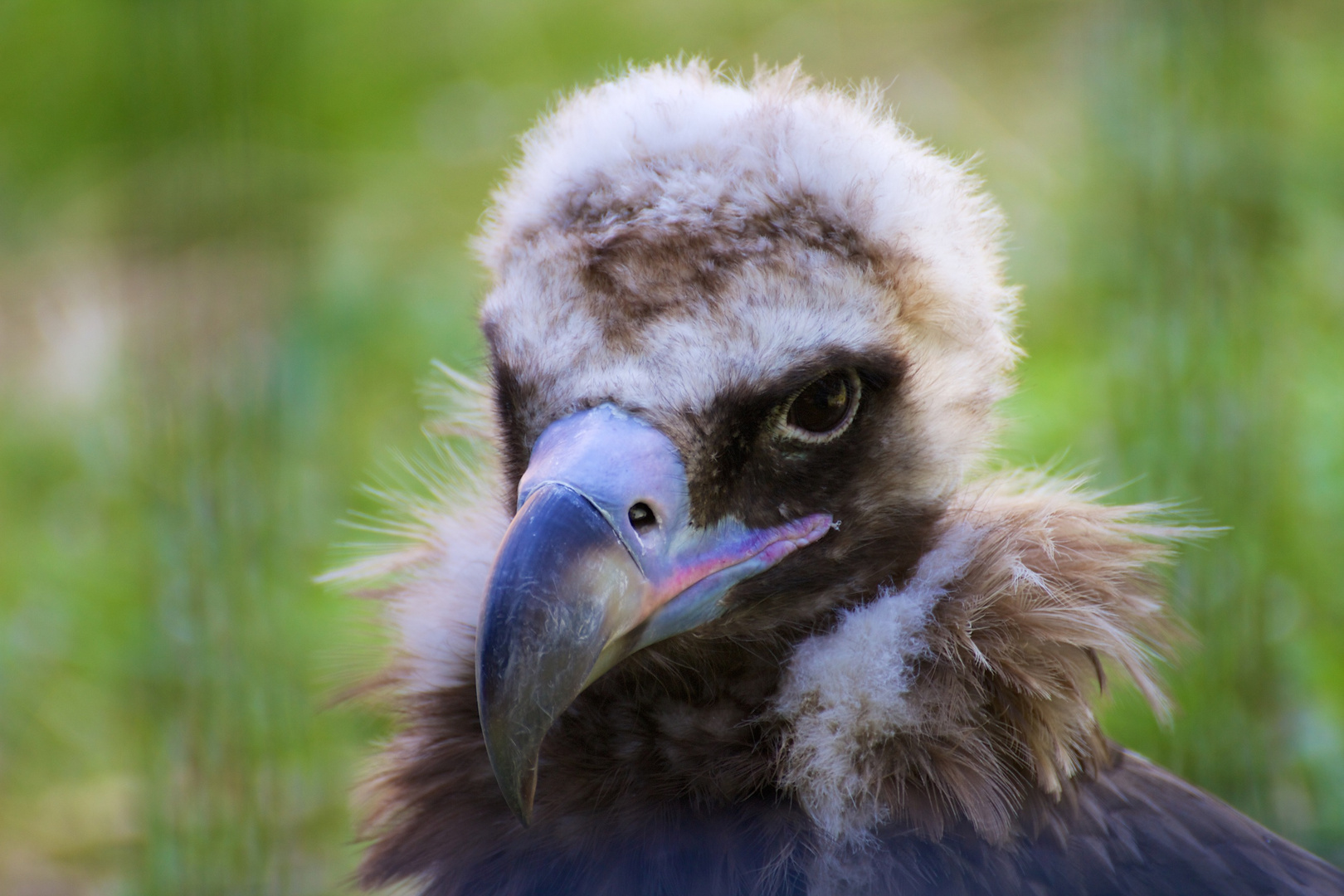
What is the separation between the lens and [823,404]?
1.16 meters

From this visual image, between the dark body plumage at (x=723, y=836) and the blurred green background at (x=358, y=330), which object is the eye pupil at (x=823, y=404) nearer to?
the dark body plumage at (x=723, y=836)

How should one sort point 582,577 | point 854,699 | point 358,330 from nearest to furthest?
point 582,577 < point 854,699 < point 358,330

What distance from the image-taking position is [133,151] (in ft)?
11.1

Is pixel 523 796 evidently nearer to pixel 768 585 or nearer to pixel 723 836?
pixel 723 836

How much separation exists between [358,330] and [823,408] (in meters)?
1.99

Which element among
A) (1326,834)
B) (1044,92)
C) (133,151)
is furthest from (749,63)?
(1326,834)

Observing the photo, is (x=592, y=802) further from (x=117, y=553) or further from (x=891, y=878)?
(x=117, y=553)

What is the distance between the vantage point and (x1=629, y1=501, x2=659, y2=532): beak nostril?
1025 mm

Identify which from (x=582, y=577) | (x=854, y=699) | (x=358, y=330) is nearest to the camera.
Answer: (x=582, y=577)

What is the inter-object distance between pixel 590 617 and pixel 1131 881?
50 cm

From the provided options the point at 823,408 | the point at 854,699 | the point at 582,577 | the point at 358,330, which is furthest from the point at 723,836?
the point at 358,330

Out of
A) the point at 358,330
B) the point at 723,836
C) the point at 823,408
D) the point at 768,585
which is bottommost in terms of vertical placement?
the point at 723,836

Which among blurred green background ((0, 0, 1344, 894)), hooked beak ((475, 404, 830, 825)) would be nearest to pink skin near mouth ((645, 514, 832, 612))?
hooked beak ((475, 404, 830, 825))

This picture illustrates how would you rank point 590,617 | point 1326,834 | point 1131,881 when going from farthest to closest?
point 1326,834, point 1131,881, point 590,617
